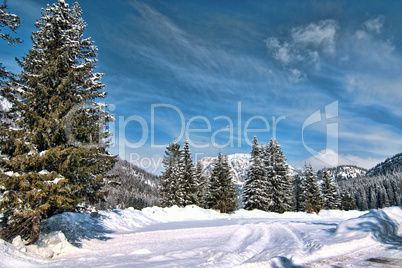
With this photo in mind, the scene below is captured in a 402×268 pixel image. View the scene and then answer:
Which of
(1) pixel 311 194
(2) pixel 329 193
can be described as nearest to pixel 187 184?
(1) pixel 311 194

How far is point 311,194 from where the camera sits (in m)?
40.6

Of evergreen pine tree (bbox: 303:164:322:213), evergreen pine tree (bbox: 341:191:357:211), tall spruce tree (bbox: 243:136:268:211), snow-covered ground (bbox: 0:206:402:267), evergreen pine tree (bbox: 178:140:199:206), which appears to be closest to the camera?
snow-covered ground (bbox: 0:206:402:267)

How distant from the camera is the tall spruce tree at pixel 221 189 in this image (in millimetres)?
31464

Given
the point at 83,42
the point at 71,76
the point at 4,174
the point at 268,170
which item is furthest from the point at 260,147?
the point at 4,174

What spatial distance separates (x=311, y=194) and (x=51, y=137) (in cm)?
4154

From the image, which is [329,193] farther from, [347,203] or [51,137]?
[51,137]

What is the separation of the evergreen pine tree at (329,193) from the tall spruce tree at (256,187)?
19077 mm

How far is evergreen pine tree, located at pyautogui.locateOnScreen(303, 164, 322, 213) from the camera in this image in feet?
131

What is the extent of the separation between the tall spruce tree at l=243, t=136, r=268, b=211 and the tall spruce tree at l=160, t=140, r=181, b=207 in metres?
10.5

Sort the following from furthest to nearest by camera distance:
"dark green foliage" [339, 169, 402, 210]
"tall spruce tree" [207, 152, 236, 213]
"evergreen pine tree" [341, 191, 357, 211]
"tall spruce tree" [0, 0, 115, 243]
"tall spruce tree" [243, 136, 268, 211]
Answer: "dark green foliage" [339, 169, 402, 210] < "evergreen pine tree" [341, 191, 357, 211] < "tall spruce tree" [243, 136, 268, 211] < "tall spruce tree" [207, 152, 236, 213] < "tall spruce tree" [0, 0, 115, 243]

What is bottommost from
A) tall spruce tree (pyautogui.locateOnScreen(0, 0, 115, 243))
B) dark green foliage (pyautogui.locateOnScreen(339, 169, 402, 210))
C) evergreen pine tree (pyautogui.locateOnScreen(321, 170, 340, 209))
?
dark green foliage (pyautogui.locateOnScreen(339, 169, 402, 210))

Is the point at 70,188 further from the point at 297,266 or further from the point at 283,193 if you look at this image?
the point at 283,193

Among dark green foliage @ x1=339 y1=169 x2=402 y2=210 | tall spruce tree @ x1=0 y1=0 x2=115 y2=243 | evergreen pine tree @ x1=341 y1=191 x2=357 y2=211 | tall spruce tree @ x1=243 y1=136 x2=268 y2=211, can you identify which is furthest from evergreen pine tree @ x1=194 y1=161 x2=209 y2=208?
dark green foliage @ x1=339 y1=169 x2=402 y2=210

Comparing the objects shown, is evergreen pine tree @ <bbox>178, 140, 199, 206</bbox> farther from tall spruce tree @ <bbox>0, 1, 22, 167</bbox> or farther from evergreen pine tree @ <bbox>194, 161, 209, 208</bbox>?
tall spruce tree @ <bbox>0, 1, 22, 167</bbox>
